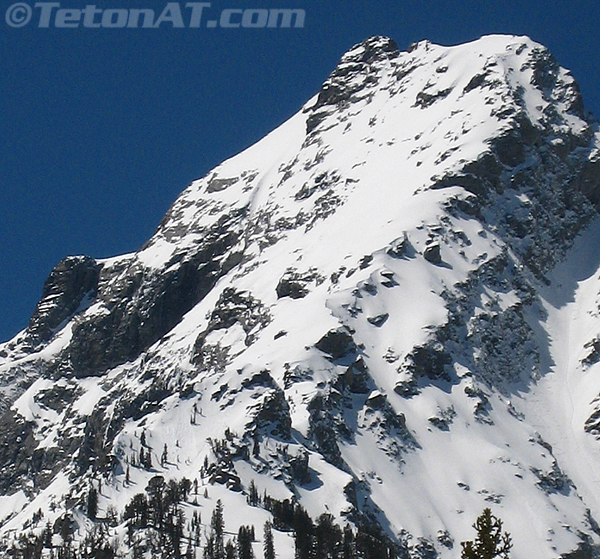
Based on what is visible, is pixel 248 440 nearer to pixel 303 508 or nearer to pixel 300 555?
pixel 303 508

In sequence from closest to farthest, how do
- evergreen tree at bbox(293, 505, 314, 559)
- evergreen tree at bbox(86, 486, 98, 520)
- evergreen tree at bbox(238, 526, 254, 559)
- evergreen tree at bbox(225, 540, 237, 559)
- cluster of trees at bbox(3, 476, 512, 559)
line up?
evergreen tree at bbox(225, 540, 237, 559) → evergreen tree at bbox(238, 526, 254, 559) → cluster of trees at bbox(3, 476, 512, 559) → evergreen tree at bbox(293, 505, 314, 559) → evergreen tree at bbox(86, 486, 98, 520)

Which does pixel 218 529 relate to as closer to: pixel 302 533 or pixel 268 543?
pixel 268 543

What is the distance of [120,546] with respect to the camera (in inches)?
6545

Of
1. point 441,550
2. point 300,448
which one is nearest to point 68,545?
point 300,448

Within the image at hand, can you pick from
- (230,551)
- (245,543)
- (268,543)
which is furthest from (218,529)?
(268,543)

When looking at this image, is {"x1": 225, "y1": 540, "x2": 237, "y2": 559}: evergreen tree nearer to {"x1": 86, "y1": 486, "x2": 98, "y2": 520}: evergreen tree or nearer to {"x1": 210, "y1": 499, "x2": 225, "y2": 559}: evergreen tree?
{"x1": 210, "y1": 499, "x2": 225, "y2": 559}: evergreen tree

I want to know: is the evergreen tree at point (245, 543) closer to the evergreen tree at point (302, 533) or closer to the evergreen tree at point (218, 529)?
the evergreen tree at point (218, 529)

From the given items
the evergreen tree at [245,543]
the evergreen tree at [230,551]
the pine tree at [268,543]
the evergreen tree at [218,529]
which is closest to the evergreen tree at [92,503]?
the evergreen tree at [218,529]

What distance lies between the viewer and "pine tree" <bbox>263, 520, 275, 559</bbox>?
538 feet

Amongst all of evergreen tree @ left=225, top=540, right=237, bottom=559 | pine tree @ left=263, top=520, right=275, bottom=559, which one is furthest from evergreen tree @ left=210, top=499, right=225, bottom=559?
pine tree @ left=263, top=520, right=275, bottom=559

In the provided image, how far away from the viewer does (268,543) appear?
547 ft

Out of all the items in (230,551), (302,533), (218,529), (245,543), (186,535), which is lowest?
(230,551)

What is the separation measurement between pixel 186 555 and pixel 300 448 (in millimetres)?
36580

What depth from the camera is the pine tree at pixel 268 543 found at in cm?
16412
